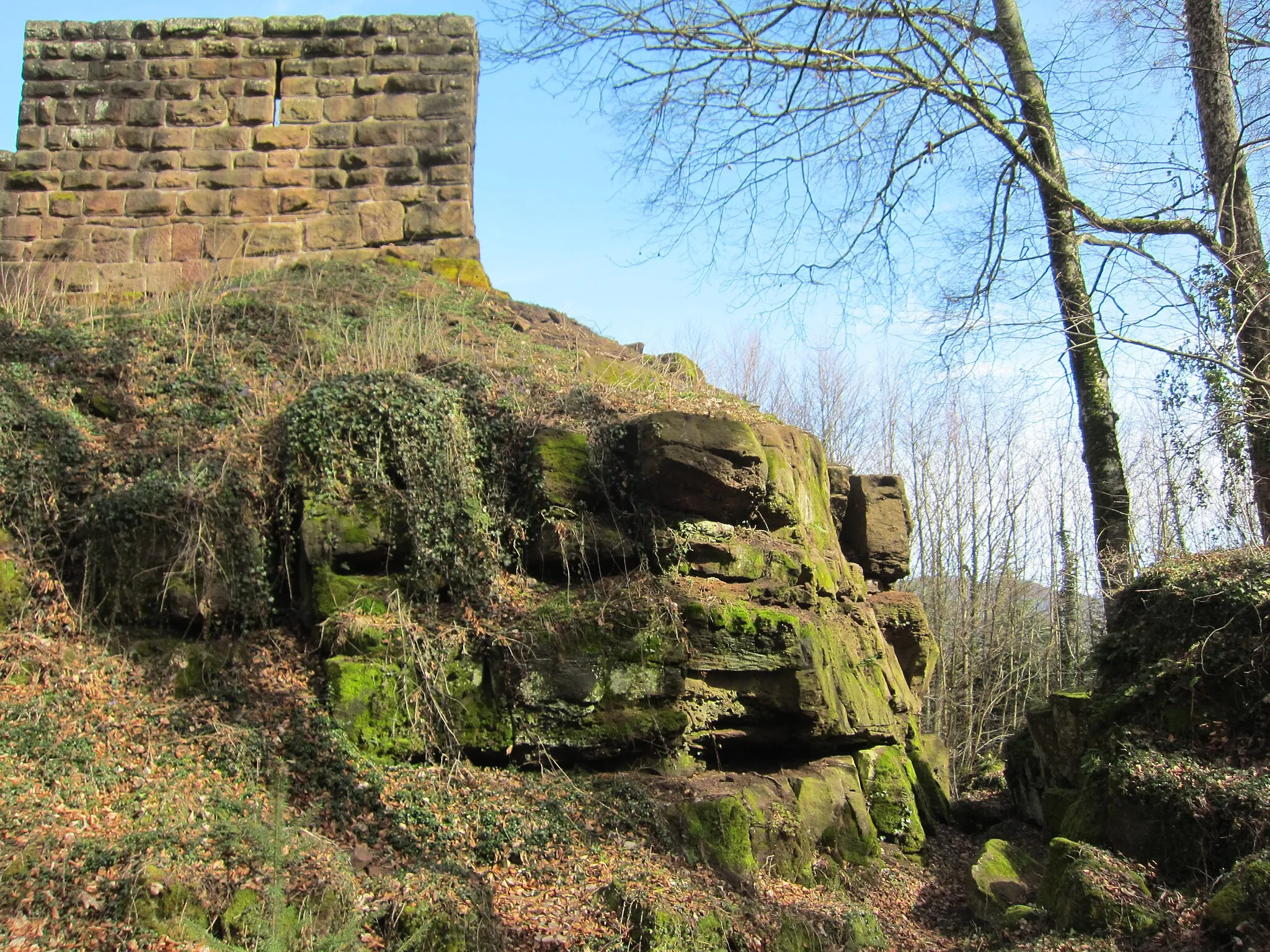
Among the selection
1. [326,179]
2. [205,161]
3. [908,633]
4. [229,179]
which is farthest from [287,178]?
[908,633]

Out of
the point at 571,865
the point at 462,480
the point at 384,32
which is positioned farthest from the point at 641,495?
the point at 384,32

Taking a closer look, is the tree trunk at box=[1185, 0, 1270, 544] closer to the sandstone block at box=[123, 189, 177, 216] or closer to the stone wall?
the stone wall

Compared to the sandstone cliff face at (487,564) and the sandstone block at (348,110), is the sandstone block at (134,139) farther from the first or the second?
the sandstone cliff face at (487,564)

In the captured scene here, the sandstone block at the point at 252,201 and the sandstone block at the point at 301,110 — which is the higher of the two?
the sandstone block at the point at 301,110

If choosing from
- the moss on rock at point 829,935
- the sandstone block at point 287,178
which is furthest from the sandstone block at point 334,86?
the moss on rock at point 829,935

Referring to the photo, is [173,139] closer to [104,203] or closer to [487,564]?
[104,203]

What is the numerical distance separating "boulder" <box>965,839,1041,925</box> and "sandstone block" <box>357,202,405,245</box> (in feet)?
28.8

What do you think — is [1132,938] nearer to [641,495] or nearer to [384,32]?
[641,495]

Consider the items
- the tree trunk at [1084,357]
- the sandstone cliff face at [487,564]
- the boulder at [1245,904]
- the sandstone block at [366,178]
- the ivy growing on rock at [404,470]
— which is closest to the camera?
the boulder at [1245,904]

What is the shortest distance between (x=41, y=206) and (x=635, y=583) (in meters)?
8.92

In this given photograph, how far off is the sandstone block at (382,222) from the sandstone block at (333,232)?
90 millimetres

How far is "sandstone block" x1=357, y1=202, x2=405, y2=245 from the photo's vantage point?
11656mm

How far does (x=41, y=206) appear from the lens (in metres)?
11.6

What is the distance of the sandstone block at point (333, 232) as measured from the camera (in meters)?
11.6
